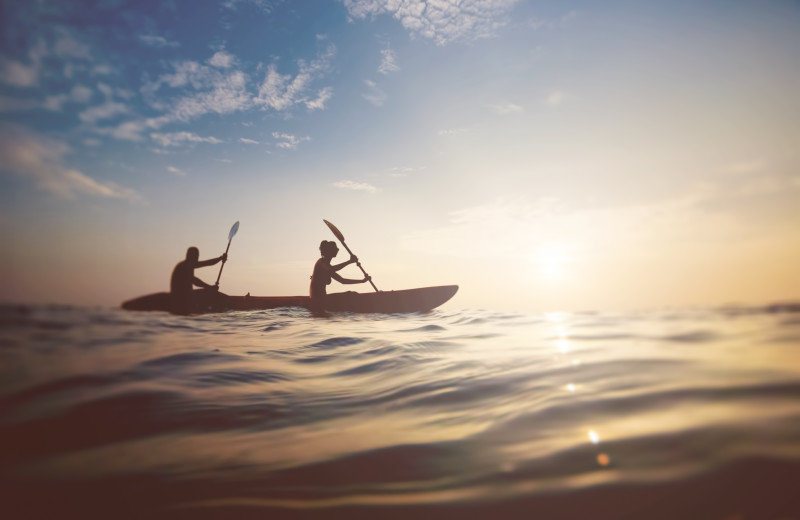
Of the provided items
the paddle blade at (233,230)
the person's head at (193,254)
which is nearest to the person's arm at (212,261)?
the person's head at (193,254)

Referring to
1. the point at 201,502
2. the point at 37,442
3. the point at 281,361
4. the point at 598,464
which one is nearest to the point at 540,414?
the point at 598,464

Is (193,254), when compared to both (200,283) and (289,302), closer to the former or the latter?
(200,283)

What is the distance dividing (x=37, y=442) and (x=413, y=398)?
205 cm

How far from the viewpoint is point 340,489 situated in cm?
132

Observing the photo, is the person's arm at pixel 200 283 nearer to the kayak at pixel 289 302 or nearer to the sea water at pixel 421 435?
the kayak at pixel 289 302

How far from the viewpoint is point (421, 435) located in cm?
181

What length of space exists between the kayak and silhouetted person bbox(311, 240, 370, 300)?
0.41 meters

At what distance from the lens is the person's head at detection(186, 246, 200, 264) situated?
1072cm

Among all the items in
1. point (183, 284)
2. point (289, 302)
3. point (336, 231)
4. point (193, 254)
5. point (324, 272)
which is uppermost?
point (336, 231)

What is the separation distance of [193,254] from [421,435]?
1114 cm

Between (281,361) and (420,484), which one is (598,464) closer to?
(420,484)

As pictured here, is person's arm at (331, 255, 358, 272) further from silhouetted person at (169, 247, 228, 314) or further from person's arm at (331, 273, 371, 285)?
silhouetted person at (169, 247, 228, 314)

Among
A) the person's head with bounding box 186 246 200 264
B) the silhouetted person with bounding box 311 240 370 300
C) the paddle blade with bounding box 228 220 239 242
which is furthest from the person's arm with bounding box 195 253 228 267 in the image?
the silhouetted person with bounding box 311 240 370 300

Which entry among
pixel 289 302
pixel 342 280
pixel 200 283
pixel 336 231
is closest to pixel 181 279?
pixel 200 283
